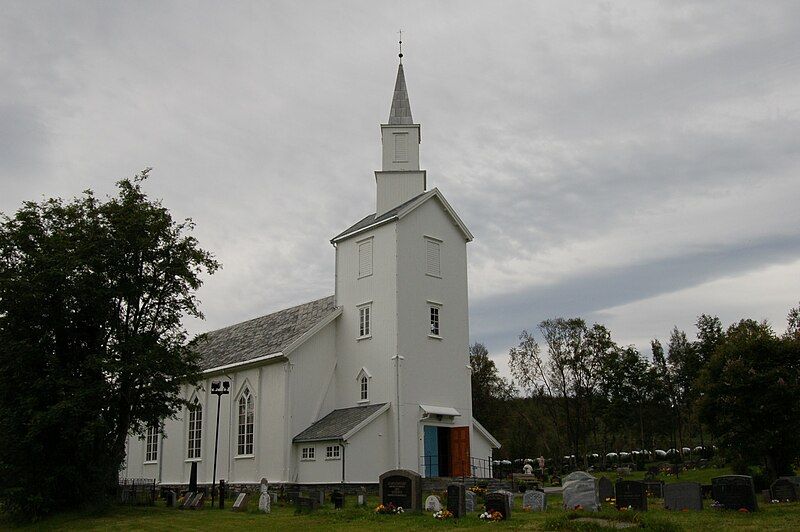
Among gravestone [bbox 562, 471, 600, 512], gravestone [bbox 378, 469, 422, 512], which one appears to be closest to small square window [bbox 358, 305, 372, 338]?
gravestone [bbox 378, 469, 422, 512]

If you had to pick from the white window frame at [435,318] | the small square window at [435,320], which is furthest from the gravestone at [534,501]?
the small square window at [435,320]

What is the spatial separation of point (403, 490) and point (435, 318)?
13.2 m

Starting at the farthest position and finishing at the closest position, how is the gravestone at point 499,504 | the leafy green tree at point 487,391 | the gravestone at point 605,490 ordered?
the leafy green tree at point 487,391
the gravestone at point 605,490
the gravestone at point 499,504

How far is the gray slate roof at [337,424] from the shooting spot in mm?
30667

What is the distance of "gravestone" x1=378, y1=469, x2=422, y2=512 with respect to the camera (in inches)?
844

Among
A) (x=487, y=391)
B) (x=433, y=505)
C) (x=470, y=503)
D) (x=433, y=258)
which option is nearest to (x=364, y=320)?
(x=433, y=258)

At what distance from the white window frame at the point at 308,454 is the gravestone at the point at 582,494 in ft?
46.6

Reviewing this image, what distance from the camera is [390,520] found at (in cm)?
1989

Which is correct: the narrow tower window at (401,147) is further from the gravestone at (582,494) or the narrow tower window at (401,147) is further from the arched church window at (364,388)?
the gravestone at (582,494)

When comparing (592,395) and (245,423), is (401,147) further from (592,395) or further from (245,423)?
(592,395)

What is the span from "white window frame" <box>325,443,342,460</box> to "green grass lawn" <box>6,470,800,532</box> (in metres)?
3.32

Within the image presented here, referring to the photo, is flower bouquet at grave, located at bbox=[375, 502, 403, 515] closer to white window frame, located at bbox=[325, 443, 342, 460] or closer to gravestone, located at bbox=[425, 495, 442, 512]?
gravestone, located at bbox=[425, 495, 442, 512]

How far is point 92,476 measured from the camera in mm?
25797

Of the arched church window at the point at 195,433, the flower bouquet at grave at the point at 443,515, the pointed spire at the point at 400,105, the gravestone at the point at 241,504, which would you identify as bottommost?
the gravestone at the point at 241,504
